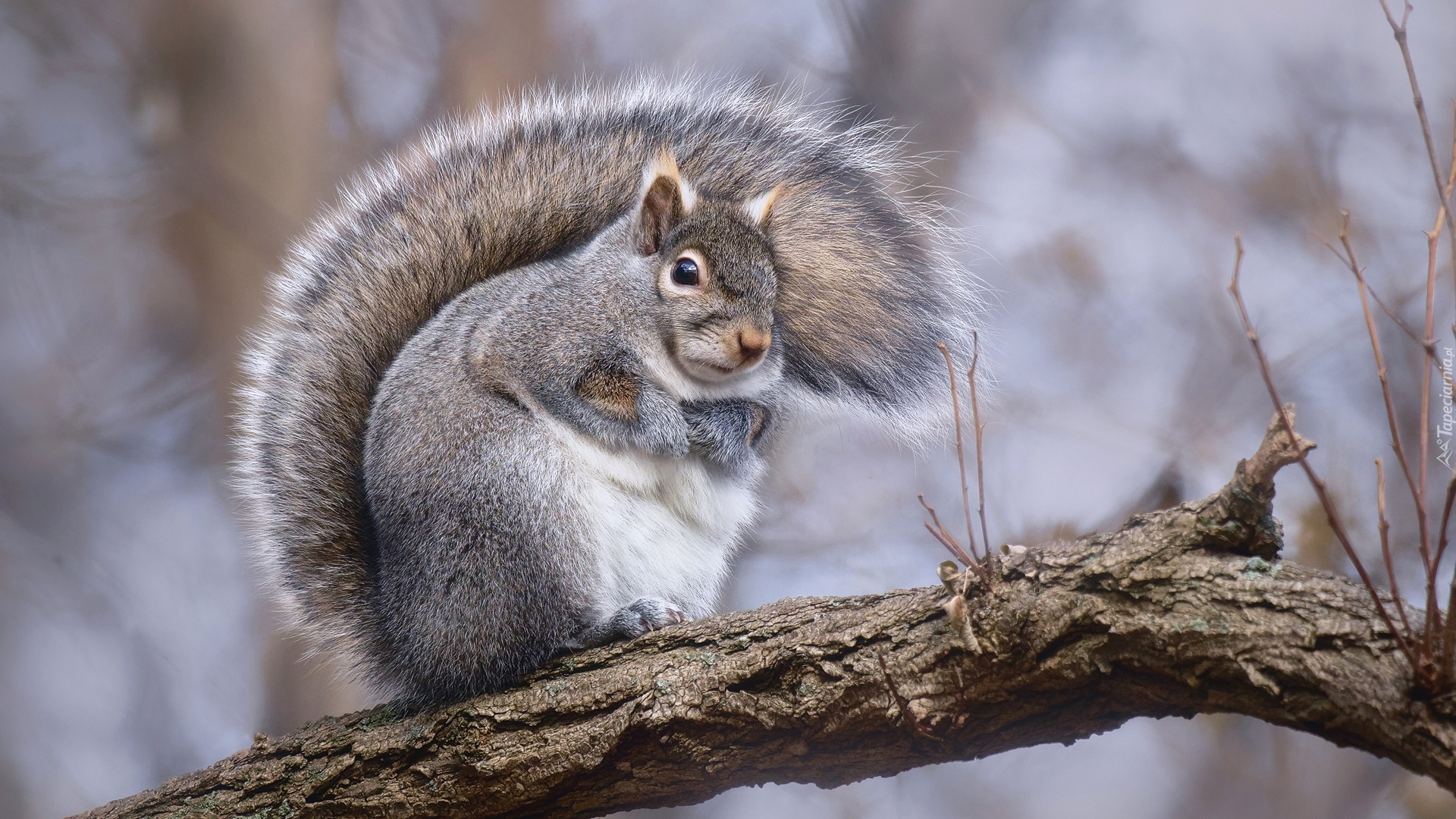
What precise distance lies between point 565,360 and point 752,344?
0.29 meters

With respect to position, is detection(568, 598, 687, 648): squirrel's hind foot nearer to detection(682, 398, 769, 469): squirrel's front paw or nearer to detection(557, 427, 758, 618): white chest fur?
detection(557, 427, 758, 618): white chest fur

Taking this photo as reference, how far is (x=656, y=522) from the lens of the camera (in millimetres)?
1444

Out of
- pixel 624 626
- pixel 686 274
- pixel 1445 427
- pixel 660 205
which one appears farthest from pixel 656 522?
pixel 1445 427

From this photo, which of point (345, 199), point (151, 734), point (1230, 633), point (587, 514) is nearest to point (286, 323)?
point (345, 199)

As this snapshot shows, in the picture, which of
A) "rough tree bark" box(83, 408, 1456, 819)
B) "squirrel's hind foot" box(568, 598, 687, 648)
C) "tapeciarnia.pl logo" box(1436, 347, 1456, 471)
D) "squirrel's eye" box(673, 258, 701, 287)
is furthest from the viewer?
"tapeciarnia.pl logo" box(1436, 347, 1456, 471)

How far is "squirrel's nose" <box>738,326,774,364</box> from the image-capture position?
4.60ft

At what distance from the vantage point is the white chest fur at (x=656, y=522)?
1373 millimetres

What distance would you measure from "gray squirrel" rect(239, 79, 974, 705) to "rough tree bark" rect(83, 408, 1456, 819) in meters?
0.12

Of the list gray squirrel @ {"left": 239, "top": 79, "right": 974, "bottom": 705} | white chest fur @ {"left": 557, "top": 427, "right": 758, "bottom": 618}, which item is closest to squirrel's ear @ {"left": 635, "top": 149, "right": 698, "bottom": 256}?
gray squirrel @ {"left": 239, "top": 79, "right": 974, "bottom": 705}

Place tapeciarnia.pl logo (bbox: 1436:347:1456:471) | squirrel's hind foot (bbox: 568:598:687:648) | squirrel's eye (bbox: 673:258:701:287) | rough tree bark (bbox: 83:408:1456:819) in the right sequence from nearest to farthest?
rough tree bark (bbox: 83:408:1456:819) < squirrel's hind foot (bbox: 568:598:687:648) < squirrel's eye (bbox: 673:258:701:287) < tapeciarnia.pl logo (bbox: 1436:347:1456:471)

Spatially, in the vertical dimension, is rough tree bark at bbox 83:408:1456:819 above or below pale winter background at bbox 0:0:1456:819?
below

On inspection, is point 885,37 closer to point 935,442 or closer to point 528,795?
point 935,442

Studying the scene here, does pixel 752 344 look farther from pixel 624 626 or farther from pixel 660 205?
pixel 624 626

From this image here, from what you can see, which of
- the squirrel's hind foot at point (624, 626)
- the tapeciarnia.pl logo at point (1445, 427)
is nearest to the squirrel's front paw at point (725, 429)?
the squirrel's hind foot at point (624, 626)
